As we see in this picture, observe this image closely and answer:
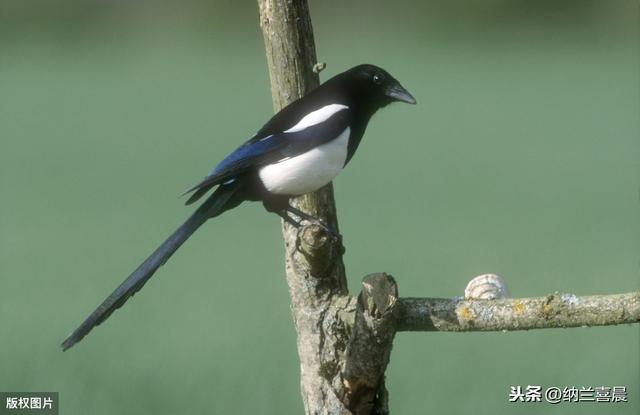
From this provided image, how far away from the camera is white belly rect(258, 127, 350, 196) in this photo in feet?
8.68

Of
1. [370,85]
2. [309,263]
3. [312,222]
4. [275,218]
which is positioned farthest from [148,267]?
[275,218]

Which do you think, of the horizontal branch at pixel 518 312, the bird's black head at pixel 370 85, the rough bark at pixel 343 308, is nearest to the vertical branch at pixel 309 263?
the rough bark at pixel 343 308

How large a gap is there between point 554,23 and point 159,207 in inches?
247

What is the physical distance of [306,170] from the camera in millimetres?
2645

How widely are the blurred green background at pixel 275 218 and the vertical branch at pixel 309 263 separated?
1211mm

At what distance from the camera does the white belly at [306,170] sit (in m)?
2.64

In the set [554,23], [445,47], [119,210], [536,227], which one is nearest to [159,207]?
[119,210]

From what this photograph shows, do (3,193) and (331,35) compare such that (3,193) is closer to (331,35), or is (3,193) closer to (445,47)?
(331,35)

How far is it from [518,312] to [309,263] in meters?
0.49

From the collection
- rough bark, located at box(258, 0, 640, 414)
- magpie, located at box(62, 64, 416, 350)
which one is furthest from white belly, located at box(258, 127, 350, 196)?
rough bark, located at box(258, 0, 640, 414)

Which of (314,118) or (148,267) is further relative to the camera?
(314,118)

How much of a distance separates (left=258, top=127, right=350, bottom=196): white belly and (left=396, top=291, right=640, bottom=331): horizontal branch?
386mm

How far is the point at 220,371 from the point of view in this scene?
420cm

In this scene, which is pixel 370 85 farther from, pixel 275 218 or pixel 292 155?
pixel 275 218
